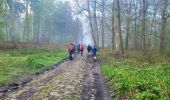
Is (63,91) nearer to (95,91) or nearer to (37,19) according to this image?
(95,91)

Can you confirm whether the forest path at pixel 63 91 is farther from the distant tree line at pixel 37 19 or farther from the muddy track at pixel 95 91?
the distant tree line at pixel 37 19

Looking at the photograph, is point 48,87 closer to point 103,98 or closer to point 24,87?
point 24,87

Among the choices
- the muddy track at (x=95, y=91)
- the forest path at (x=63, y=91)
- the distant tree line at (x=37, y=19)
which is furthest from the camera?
the distant tree line at (x=37, y=19)

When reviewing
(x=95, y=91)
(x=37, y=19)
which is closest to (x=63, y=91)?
(x=95, y=91)

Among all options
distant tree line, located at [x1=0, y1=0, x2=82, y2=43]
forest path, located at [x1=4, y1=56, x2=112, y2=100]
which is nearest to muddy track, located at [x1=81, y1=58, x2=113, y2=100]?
forest path, located at [x1=4, y1=56, x2=112, y2=100]

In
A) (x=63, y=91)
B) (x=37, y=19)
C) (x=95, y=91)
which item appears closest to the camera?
(x=63, y=91)

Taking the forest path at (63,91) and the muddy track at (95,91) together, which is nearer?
the forest path at (63,91)

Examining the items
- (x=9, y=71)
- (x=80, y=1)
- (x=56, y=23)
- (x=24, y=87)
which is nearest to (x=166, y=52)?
(x=9, y=71)

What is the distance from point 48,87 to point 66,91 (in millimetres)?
1074

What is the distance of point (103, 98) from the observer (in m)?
11.4

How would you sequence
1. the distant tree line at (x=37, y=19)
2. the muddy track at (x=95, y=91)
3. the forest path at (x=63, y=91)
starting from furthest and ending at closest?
the distant tree line at (x=37, y=19)
the muddy track at (x=95, y=91)
the forest path at (x=63, y=91)

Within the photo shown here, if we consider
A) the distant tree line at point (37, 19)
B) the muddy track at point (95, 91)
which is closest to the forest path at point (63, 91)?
the muddy track at point (95, 91)

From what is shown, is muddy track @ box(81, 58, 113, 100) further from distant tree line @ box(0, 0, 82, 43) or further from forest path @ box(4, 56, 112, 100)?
distant tree line @ box(0, 0, 82, 43)

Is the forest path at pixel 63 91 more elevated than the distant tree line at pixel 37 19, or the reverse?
the distant tree line at pixel 37 19
